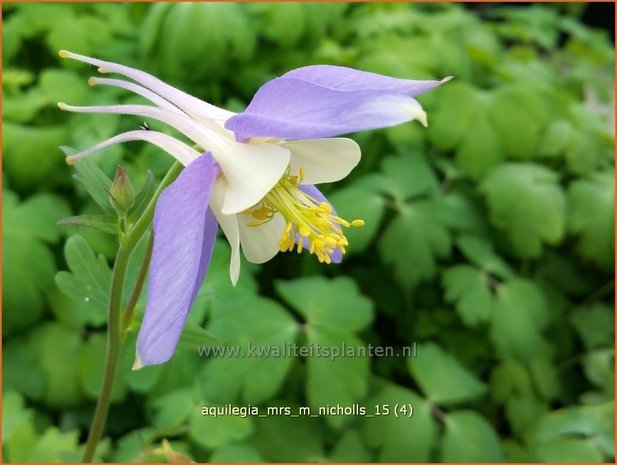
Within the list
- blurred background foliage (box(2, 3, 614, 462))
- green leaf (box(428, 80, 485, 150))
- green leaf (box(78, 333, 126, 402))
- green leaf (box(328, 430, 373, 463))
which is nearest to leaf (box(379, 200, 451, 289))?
blurred background foliage (box(2, 3, 614, 462))

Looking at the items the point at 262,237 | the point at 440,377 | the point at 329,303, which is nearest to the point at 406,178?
the point at 329,303

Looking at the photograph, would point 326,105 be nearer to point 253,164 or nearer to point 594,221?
point 253,164

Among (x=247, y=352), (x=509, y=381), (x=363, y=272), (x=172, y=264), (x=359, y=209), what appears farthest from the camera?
(x=363, y=272)

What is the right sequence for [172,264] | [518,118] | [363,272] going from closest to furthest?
1. [172,264]
2. [363,272]
3. [518,118]

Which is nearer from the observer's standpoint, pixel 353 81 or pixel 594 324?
pixel 353 81

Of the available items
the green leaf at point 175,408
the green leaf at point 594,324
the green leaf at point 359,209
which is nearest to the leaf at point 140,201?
the green leaf at point 175,408

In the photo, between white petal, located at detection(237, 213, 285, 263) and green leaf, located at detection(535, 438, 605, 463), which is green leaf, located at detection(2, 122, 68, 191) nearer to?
white petal, located at detection(237, 213, 285, 263)

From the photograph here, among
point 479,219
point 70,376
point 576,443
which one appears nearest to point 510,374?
point 576,443
